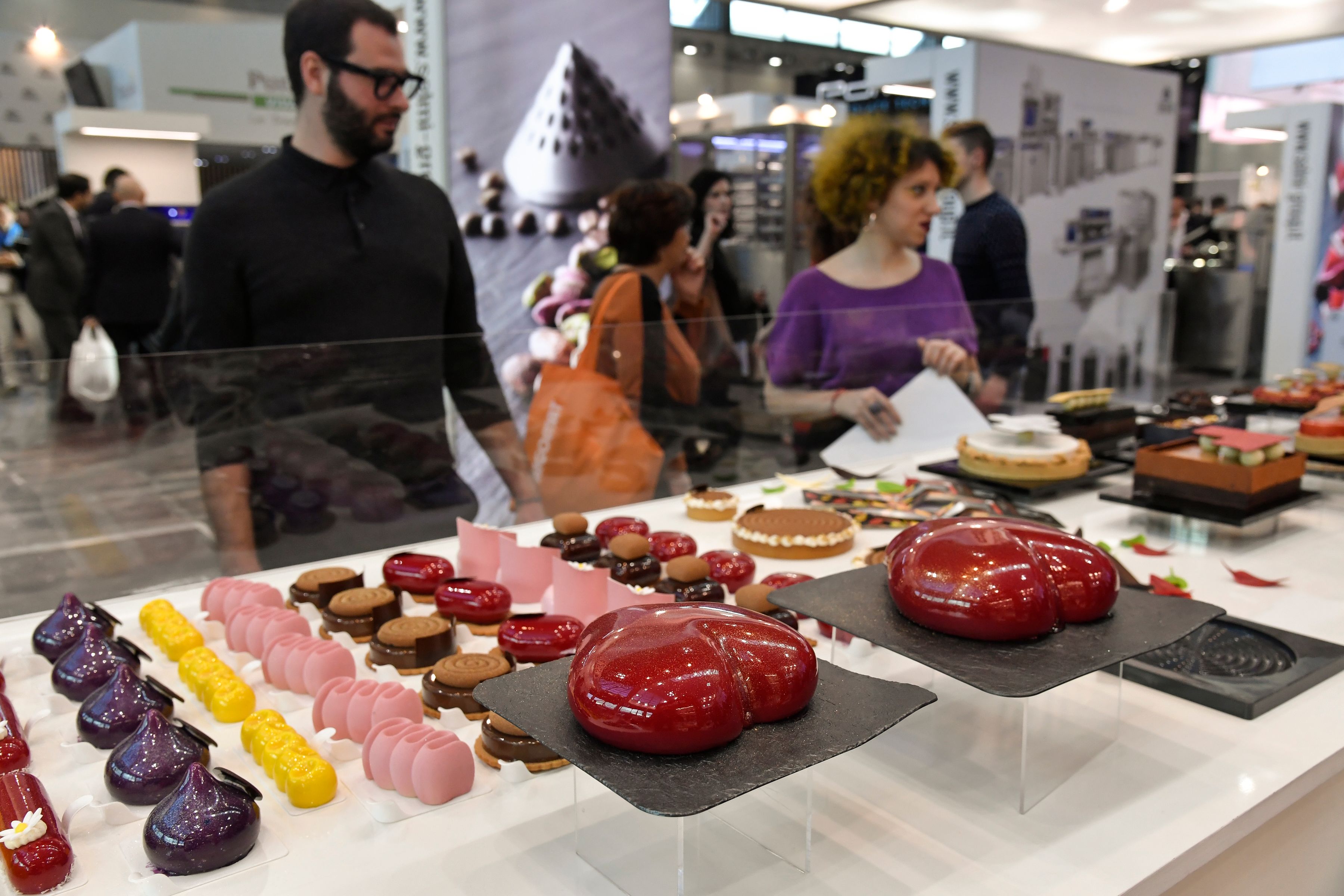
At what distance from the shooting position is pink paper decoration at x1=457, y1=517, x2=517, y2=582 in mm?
1641

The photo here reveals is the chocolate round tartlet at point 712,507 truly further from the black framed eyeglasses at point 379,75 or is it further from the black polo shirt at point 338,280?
the black framed eyeglasses at point 379,75

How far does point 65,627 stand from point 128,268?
5.67m

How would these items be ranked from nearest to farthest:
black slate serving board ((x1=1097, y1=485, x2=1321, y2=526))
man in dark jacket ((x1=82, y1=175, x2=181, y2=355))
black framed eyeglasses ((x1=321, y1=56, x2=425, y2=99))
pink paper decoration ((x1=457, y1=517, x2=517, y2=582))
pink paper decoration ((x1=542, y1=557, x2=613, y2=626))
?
pink paper decoration ((x1=542, y1=557, x2=613, y2=626)) → pink paper decoration ((x1=457, y1=517, x2=517, y2=582)) → black slate serving board ((x1=1097, y1=485, x2=1321, y2=526)) → black framed eyeglasses ((x1=321, y1=56, x2=425, y2=99)) → man in dark jacket ((x1=82, y1=175, x2=181, y2=355))

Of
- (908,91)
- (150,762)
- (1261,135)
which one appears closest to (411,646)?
(150,762)

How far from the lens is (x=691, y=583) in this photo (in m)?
1.52

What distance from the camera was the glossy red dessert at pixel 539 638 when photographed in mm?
1257

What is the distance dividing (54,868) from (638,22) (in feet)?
16.3

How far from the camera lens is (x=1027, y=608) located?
103cm

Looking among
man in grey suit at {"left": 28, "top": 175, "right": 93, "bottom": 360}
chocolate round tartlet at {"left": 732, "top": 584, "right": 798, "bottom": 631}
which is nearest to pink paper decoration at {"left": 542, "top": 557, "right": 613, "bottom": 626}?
chocolate round tartlet at {"left": 732, "top": 584, "right": 798, "bottom": 631}

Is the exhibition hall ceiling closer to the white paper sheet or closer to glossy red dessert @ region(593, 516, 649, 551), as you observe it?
the white paper sheet

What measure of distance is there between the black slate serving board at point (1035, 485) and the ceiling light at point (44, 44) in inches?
381

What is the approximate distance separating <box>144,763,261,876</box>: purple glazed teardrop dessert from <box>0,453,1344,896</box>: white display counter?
2cm

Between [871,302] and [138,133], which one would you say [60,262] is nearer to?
[138,133]

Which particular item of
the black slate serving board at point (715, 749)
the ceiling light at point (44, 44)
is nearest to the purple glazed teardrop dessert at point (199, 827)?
the black slate serving board at point (715, 749)
